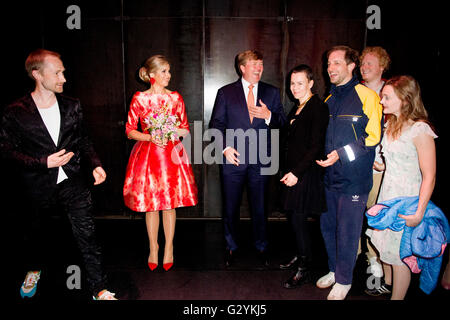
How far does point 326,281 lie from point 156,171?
1.75m

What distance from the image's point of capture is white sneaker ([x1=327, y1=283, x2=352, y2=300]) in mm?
2350

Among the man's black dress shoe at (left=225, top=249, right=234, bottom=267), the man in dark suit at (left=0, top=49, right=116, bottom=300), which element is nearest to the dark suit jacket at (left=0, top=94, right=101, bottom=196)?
the man in dark suit at (left=0, top=49, right=116, bottom=300)

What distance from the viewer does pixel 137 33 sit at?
3.93 metres

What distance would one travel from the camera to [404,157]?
2.05 m

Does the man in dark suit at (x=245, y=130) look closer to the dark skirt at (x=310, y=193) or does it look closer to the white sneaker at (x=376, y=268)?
the dark skirt at (x=310, y=193)

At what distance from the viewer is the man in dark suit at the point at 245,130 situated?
2.78 m

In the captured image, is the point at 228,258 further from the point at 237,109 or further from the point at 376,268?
the point at 237,109

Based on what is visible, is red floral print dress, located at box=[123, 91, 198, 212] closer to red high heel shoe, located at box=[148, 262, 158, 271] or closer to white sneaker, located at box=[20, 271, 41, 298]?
red high heel shoe, located at box=[148, 262, 158, 271]

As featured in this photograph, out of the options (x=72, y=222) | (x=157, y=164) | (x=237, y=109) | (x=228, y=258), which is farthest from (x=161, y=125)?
(x=228, y=258)

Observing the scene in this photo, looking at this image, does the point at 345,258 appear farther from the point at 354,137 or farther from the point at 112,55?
the point at 112,55

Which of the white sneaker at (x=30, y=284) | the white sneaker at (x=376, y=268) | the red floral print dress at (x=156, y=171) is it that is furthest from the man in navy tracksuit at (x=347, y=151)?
the white sneaker at (x=30, y=284)

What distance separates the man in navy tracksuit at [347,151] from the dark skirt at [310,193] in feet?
0.29

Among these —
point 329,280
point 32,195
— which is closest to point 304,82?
point 329,280
